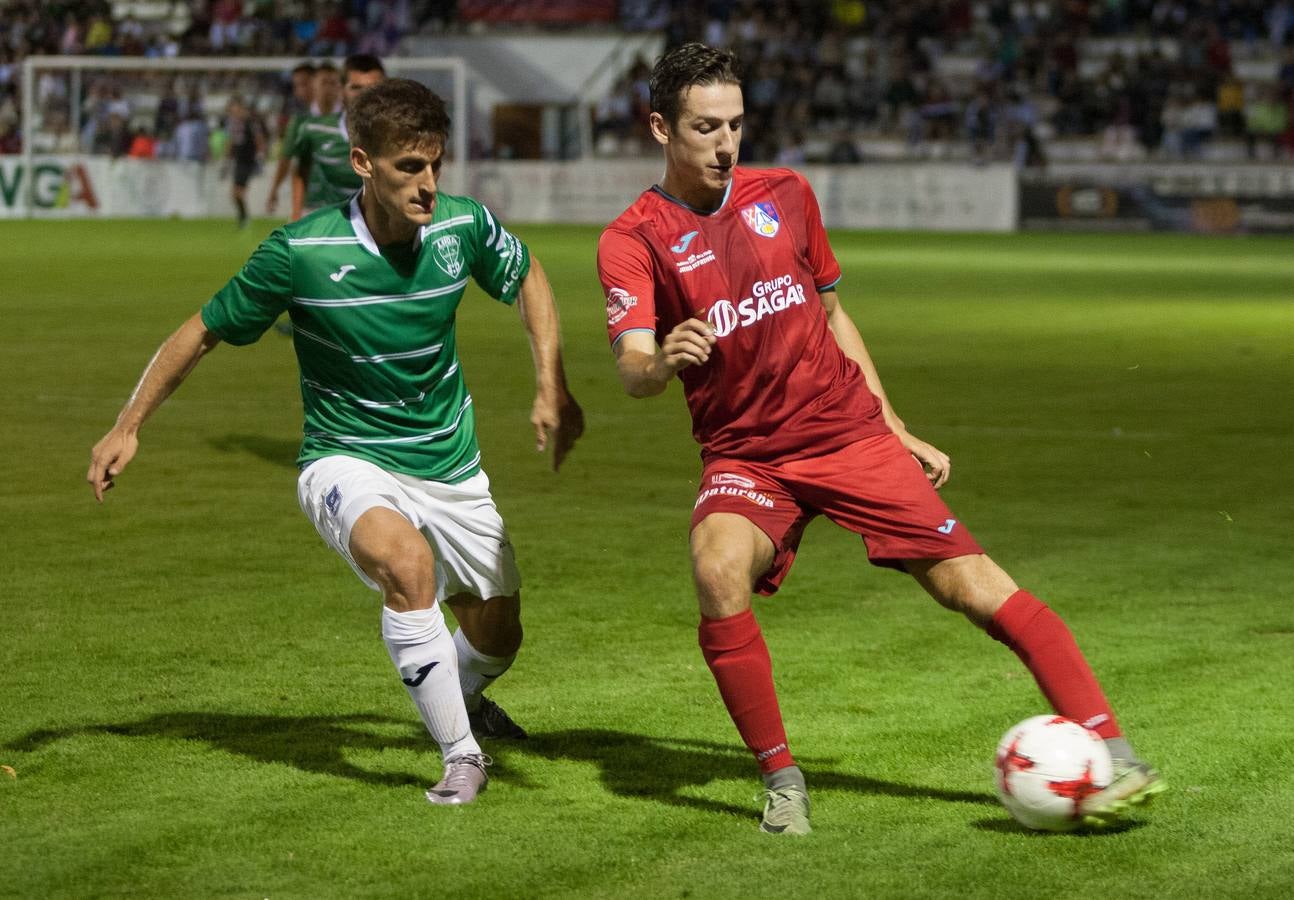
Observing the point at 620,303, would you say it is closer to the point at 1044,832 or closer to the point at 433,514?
the point at 433,514

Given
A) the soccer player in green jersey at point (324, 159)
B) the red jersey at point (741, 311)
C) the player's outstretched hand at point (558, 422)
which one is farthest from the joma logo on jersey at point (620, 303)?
the soccer player in green jersey at point (324, 159)

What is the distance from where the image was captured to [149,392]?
4.74 meters

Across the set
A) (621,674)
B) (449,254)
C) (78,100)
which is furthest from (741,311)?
(78,100)

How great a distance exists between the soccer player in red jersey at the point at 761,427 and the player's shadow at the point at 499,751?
385 millimetres

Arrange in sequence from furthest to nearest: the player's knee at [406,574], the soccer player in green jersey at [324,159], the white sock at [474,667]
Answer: the soccer player in green jersey at [324,159] → the white sock at [474,667] → the player's knee at [406,574]

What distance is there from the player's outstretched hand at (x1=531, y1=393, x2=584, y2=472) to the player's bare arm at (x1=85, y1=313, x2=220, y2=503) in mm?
788

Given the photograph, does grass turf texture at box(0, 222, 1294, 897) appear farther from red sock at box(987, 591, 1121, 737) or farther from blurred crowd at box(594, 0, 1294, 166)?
blurred crowd at box(594, 0, 1294, 166)

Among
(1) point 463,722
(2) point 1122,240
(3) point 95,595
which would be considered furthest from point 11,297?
(2) point 1122,240

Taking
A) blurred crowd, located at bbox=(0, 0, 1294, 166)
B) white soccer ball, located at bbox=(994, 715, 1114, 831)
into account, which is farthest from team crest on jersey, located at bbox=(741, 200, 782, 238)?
blurred crowd, located at bbox=(0, 0, 1294, 166)

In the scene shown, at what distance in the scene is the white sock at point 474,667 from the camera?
5.10 meters

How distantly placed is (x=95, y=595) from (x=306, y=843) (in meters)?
2.92

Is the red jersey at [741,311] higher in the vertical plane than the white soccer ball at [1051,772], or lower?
higher

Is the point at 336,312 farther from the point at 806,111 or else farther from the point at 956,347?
the point at 806,111

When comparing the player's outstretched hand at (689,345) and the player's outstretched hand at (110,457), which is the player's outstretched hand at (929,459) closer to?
the player's outstretched hand at (689,345)
